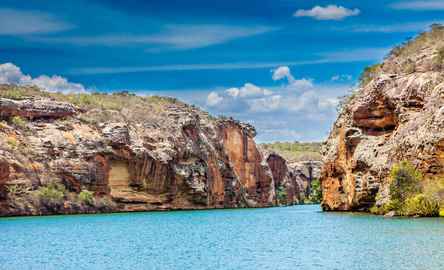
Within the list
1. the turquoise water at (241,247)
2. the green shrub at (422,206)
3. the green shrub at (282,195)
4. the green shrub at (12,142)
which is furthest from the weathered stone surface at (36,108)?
the green shrub at (282,195)

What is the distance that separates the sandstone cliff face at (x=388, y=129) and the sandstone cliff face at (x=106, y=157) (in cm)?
3264

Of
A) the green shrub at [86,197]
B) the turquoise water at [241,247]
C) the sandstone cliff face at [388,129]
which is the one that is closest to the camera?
the turquoise water at [241,247]

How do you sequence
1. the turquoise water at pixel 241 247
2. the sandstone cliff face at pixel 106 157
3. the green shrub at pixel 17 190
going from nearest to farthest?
the turquoise water at pixel 241 247
the green shrub at pixel 17 190
the sandstone cliff face at pixel 106 157

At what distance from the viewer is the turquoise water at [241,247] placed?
32594 mm

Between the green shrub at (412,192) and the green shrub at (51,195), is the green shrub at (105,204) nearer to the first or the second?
the green shrub at (51,195)

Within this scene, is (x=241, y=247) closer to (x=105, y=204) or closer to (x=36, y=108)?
(x=105, y=204)

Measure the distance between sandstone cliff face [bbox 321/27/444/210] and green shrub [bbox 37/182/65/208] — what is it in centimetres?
3225

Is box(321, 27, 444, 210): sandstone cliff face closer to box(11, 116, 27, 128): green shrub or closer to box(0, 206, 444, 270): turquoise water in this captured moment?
box(0, 206, 444, 270): turquoise water

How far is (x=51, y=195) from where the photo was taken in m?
94.5

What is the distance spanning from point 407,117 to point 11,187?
4607cm

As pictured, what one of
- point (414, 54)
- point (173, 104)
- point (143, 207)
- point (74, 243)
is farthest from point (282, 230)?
point (173, 104)

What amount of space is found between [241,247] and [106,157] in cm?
6706

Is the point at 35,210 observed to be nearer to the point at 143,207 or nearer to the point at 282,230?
the point at 143,207

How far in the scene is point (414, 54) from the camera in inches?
2972
